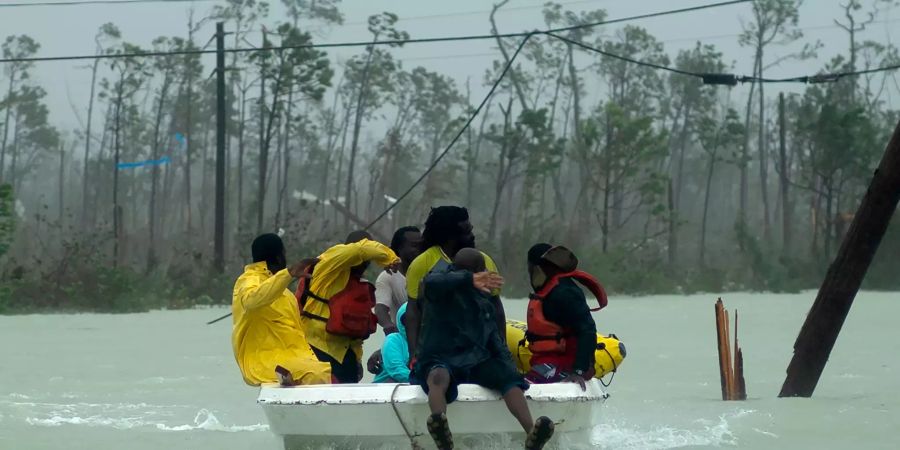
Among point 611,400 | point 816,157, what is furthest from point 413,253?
point 816,157

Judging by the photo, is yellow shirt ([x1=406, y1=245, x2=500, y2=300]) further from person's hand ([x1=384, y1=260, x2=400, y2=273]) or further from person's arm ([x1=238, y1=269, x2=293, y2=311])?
person's hand ([x1=384, y1=260, x2=400, y2=273])

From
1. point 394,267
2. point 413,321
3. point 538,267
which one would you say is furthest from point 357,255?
point 538,267

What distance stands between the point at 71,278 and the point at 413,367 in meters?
26.1

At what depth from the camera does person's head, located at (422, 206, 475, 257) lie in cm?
950

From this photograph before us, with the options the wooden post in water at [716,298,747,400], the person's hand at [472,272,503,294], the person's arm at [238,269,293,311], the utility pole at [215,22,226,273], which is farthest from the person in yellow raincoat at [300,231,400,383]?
the utility pole at [215,22,226,273]

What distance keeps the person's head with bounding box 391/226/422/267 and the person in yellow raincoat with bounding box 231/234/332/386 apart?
0.89 meters

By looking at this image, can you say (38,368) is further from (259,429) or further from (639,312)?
(639,312)

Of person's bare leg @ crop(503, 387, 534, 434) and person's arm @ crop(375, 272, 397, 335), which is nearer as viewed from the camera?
person's bare leg @ crop(503, 387, 534, 434)

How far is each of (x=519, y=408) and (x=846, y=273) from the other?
5451 millimetres

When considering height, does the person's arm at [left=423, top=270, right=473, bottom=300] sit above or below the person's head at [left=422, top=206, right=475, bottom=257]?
below

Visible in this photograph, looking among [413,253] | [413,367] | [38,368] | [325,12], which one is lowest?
[38,368]

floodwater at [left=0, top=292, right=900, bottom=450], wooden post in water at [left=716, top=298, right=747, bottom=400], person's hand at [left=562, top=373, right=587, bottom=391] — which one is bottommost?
floodwater at [left=0, top=292, right=900, bottom=450]

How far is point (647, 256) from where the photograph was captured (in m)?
49.9

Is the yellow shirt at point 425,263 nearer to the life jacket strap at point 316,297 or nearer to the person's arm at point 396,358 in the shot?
the person's arm at point 396,358
